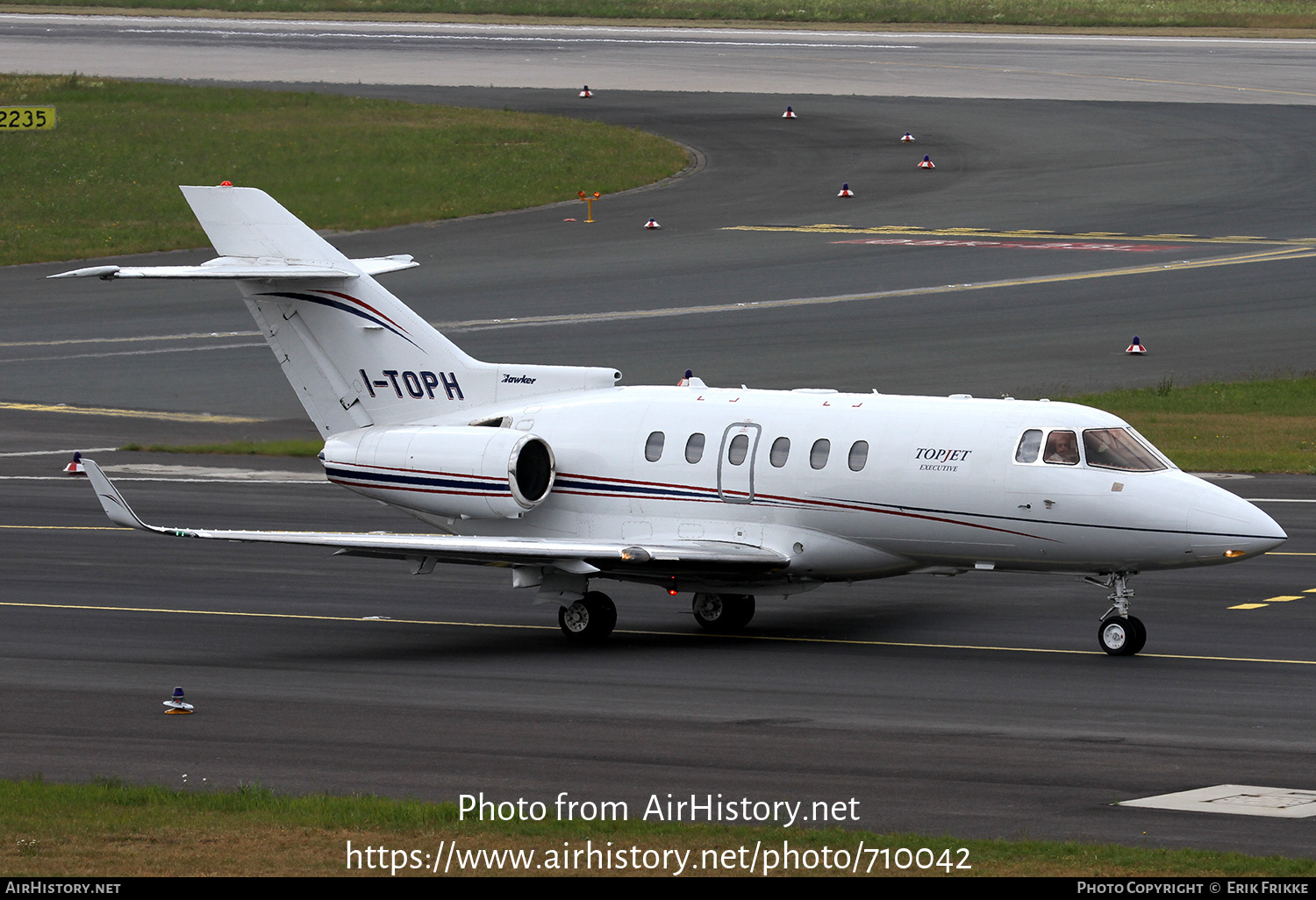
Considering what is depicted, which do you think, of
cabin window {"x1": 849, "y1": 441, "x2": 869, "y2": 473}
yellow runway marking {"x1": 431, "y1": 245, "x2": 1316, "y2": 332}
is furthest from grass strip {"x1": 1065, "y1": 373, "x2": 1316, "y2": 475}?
cabin window {"x1": 849, "y1": 441, "x2": 869, "y2": 473}

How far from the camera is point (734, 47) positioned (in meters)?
105

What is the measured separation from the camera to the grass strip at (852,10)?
115 m

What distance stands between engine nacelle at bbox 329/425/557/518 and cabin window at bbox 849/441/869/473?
4.51 meters

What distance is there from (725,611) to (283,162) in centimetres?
4743

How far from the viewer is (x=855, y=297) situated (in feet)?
191

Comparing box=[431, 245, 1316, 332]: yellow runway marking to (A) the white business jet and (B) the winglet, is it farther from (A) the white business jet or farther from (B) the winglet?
(B) the winglet

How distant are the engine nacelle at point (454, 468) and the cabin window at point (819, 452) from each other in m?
3.93

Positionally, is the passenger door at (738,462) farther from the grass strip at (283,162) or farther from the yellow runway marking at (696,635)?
the grass strip at (283,162)

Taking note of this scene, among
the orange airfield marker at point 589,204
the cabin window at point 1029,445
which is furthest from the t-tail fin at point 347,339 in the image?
the orange airfield marker at point 589,204

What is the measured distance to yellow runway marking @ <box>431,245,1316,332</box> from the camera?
57062 mm

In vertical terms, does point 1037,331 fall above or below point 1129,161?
below
